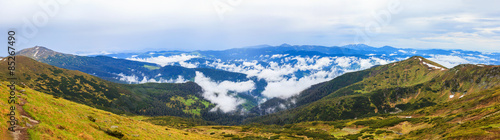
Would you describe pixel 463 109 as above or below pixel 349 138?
above

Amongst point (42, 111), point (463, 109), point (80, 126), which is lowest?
point (463, 109)

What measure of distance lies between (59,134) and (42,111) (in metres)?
7.41

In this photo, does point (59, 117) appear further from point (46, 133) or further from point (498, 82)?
point (498, 82)

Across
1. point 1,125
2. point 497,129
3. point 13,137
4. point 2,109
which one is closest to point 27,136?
point 13,137

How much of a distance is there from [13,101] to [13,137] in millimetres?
11094

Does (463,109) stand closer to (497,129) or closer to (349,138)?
(349,138)

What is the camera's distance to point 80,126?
32.6m

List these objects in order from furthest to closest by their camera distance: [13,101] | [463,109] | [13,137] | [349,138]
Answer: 1. [463,109]
2. [349,138]
3. [13,101]
4. [13,137]

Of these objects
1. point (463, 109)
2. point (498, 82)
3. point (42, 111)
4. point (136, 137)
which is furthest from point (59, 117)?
point (498, 82)

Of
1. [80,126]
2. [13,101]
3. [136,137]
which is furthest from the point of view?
[136,137]

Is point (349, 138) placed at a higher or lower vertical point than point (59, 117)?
lower

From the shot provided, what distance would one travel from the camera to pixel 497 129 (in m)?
44.3

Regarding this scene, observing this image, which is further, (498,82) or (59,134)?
(498,82)

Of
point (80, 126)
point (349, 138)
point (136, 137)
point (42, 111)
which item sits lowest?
point (349, 138)
